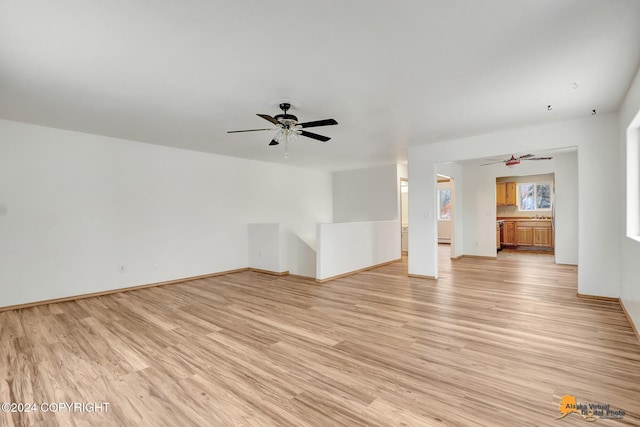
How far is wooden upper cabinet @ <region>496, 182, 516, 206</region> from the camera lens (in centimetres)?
952

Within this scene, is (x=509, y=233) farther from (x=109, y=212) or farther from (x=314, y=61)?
(x=109, y=212)

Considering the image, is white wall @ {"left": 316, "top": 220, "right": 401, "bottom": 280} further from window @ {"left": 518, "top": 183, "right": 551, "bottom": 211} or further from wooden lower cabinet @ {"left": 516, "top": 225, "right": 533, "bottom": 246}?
window @ {"left": 518, "top": 183, "right": 551, "bottom": 211}

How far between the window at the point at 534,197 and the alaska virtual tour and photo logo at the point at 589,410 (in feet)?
31.2

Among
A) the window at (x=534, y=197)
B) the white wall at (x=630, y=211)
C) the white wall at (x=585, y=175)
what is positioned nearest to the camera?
the white wall at (x=630, y=211)

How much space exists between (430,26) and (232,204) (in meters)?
5.37

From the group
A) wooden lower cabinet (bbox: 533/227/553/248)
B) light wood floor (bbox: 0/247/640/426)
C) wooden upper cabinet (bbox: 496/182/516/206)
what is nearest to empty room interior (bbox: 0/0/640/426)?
light wood floor (bbox: 0/247/640/426)

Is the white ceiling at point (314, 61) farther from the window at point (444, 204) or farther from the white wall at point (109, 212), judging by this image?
the window at point (444, 204)

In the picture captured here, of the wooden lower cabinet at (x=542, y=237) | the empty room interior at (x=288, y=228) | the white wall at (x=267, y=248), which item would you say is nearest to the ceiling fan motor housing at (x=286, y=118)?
the empty room interior at (x=288, y=228)

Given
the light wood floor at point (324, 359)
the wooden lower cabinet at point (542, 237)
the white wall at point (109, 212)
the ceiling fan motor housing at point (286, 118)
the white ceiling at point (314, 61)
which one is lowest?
the light wood floor at point (324, 359)

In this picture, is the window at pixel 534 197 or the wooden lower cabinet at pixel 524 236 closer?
the wooden lower cabinet at pixel 524 236

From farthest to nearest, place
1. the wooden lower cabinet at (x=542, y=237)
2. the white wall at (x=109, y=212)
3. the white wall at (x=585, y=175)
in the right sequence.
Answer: the wooden lower cabinet at (x=542, y=237)
the white wall at (x=109, y=212)
the white wall at (x=585, y=175)

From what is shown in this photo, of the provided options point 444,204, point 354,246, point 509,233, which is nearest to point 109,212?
point 354,246

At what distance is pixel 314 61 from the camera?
2.51m

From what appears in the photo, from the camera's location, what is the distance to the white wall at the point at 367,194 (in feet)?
25.5
